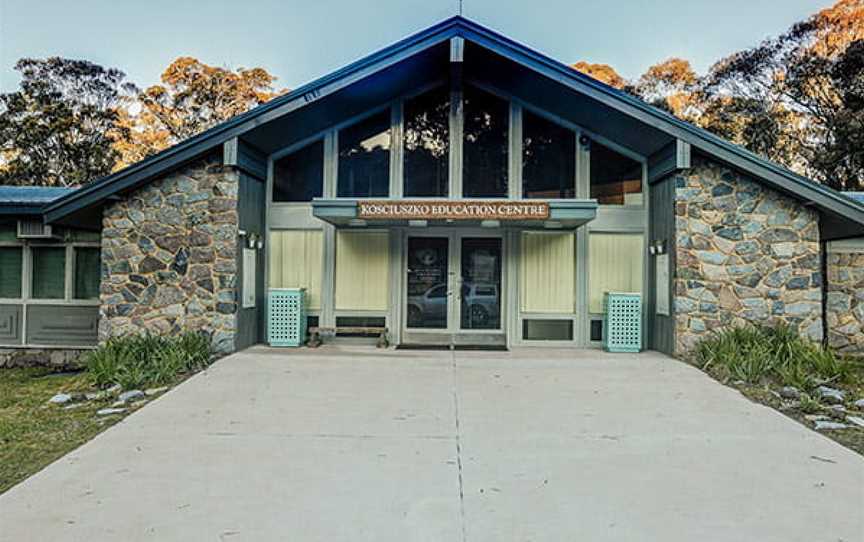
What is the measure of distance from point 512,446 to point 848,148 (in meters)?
19.3

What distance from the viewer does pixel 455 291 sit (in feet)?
31.3

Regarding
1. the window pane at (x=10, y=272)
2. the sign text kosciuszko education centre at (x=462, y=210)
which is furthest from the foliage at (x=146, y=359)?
the window pane at (x=10, y=272)

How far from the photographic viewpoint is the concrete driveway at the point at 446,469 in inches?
133

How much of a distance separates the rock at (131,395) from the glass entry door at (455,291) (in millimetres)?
4282

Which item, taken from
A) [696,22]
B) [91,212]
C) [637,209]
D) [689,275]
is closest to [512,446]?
[689,275]

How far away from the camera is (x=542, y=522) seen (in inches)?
135

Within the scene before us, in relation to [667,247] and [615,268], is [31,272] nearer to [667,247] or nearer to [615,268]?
[615,268]

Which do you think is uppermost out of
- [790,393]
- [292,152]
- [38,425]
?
[292,152]

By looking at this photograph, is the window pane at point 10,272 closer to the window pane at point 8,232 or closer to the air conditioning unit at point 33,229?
the window pane at point 8,232

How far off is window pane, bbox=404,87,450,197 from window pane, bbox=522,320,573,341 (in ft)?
8.79

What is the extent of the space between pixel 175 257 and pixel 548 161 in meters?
6.12

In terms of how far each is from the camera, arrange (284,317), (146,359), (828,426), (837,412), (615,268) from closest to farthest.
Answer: (828,426), (837,412), (146,359), (284,317), (615,268)

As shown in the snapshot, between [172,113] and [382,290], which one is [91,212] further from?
[172,113]

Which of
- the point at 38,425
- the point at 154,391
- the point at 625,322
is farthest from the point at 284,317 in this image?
the point at 625,322
